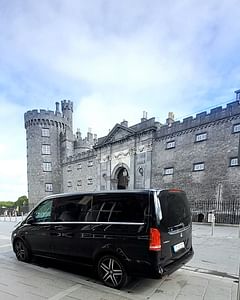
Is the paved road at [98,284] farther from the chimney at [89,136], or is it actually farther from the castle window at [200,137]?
the chimney at [89,136]

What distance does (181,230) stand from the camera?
4.49 metres

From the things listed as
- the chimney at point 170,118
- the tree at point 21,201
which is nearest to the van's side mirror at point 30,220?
the chimney at point 170,118

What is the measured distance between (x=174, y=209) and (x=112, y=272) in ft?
5.21

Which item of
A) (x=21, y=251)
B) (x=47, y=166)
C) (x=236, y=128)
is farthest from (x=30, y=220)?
(x=47, y=166)

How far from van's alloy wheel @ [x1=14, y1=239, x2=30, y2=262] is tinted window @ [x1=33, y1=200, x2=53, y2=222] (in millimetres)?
777

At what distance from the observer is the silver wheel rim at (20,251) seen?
5.82m

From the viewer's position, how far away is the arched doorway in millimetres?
29052

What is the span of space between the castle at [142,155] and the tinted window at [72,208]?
820 cm

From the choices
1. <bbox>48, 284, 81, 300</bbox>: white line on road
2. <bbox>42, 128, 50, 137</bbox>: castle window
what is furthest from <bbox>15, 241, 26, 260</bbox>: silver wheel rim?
<bbox>42, 128, 50, 137</bbox>: castle window

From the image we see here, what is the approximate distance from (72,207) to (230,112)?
59.2 ft

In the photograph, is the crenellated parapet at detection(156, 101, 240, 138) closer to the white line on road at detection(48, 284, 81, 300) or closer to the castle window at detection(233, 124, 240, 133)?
the castle window at detection(233, 124, 240, 133)

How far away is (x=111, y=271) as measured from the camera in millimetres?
4195

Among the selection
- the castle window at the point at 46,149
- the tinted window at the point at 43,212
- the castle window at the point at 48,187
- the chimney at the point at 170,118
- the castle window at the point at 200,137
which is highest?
the chimney at the point at 170,118

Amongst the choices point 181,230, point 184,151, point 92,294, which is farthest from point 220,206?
point 92,294
